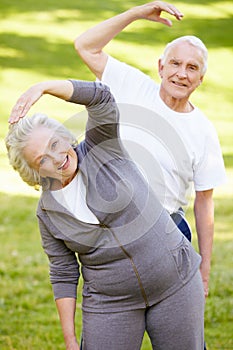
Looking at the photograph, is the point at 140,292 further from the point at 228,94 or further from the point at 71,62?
the point at 71,62

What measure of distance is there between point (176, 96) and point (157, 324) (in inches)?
36.2

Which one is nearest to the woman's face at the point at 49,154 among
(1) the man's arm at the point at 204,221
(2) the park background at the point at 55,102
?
(1) the man's arm at the point at 204,221

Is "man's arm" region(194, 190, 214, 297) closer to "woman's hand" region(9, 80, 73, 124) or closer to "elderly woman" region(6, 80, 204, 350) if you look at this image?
"elderly woman" region(6, 80, 204, 350)

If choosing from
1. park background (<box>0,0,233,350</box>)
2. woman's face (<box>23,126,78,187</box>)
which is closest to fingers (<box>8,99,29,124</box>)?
woman's face (<box>23,126,78,187</box>)

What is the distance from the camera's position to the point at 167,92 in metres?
3.35

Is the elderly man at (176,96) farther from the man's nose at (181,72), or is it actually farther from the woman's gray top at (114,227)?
the woman's gray top at (114,227)

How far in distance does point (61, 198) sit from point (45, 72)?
1620 centimetres

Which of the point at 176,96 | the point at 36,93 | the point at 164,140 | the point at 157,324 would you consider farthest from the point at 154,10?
the point at 157,324

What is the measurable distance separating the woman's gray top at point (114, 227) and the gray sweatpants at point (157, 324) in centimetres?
4

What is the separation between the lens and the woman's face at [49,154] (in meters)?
2.81


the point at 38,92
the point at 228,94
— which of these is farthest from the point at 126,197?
the point at 228,94

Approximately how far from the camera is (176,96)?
3.32m

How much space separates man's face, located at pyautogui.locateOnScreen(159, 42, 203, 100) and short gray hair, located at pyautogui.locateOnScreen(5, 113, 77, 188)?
Answer: 61 cm

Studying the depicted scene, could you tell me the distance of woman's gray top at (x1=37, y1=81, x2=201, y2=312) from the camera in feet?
9.40
